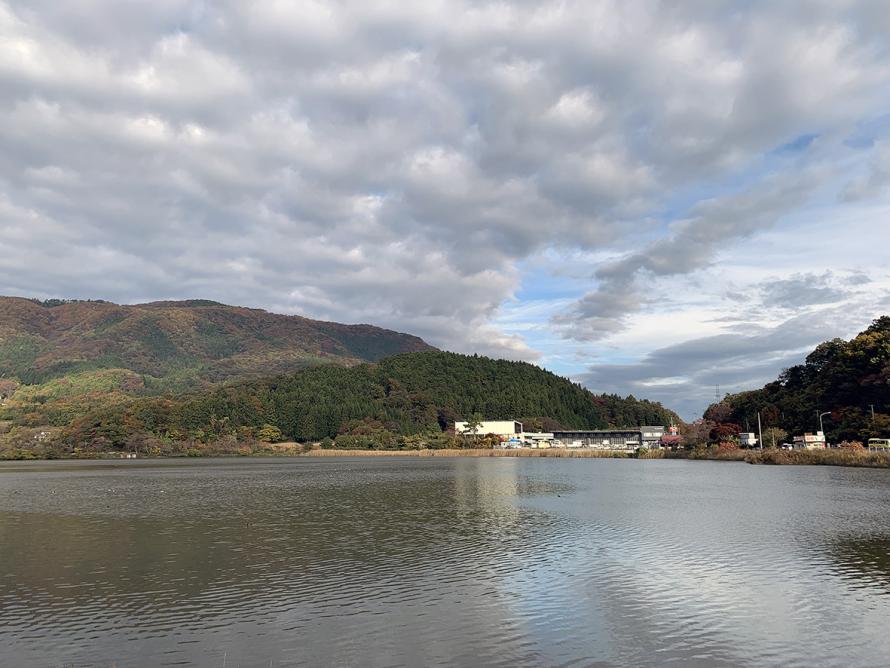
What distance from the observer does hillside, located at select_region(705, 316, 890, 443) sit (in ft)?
275

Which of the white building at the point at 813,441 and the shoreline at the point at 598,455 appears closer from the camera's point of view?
the shoreline at the point at 598,455

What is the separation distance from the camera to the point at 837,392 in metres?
94.0

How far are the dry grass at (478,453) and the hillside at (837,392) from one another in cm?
2811

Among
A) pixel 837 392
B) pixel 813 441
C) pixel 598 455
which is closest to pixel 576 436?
pixel 598 455

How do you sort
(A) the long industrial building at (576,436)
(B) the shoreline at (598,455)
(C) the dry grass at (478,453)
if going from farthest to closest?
(A) the long industrial building at (576,436), (C) the dry grass at (478,453), (B) the shoreline at (598,455)

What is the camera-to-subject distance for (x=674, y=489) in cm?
4772

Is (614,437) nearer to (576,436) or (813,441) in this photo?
(576,436)

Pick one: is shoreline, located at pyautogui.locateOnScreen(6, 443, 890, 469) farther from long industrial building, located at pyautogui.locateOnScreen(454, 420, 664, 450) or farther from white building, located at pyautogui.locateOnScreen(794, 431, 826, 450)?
long industrial building, located at pyautogui.locateOnScreen(454, 420, 664, 450)

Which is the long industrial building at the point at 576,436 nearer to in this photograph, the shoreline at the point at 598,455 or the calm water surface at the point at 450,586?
the shoreline at the point at 598,455

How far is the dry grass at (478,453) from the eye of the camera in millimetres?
126375

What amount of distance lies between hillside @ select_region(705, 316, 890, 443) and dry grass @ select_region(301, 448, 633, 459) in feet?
92.2

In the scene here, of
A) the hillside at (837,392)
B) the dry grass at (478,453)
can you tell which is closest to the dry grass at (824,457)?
the hillside at (837,392)

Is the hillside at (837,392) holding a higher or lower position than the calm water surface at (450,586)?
higher

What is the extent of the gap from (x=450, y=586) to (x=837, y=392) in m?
97.7
